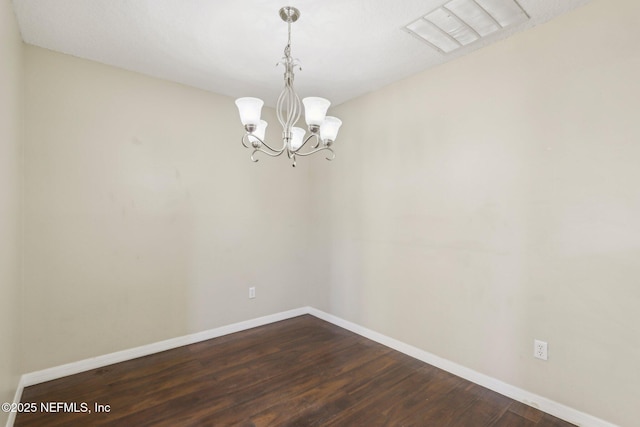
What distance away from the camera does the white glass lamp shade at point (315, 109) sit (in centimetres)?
169

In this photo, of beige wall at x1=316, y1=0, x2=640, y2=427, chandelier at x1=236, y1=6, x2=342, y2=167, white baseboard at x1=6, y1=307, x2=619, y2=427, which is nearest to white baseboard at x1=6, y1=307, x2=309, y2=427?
white baseboard at x1=6, y1=307, x2=619, y2=427

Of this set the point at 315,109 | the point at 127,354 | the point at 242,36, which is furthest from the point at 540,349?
the point at 127,354

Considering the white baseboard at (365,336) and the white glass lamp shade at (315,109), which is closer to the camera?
the white glass lamp shade at (315,109)

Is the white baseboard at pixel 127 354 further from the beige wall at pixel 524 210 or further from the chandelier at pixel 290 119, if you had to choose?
the chandelier at pixel 290 119


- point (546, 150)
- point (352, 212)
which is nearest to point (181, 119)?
point (352, 212)

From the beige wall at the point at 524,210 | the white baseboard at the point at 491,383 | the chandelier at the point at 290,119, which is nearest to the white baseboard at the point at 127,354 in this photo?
the white baseboard at the point at 491,383

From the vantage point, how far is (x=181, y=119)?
302 cm

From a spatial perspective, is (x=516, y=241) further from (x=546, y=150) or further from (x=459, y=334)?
(x=459, y=334)

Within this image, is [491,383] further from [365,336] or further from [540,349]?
[365,336]

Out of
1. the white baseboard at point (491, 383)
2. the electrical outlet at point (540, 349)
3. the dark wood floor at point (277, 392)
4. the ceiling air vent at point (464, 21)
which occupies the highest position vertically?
the ceiling air vent at point (464, 21)

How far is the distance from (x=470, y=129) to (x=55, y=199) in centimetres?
337

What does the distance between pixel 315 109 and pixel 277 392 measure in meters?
2.00

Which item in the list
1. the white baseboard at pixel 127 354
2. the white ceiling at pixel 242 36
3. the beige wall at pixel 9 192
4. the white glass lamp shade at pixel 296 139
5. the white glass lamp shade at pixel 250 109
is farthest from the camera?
the white baseboard at pixel 127 354

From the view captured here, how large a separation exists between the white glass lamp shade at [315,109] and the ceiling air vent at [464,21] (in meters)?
0.98
